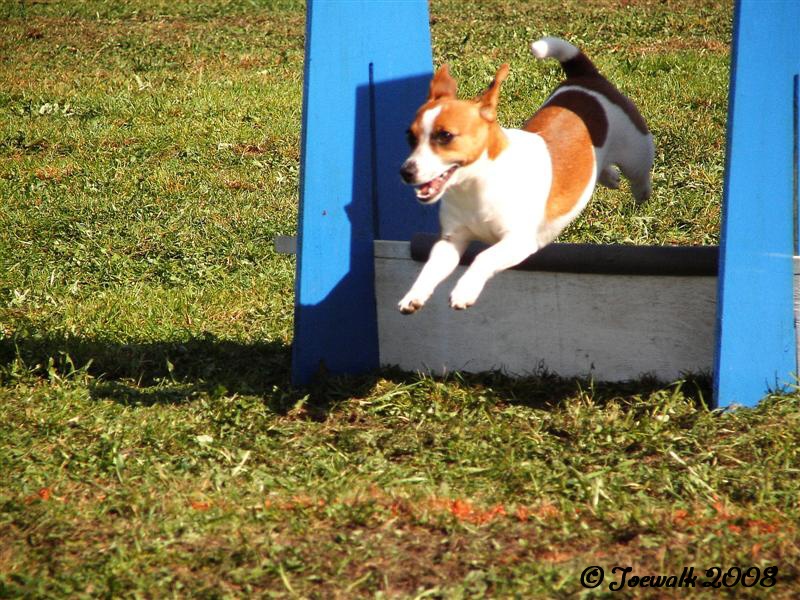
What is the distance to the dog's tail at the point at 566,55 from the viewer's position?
13.8 ft

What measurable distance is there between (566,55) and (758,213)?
1035 millimetres

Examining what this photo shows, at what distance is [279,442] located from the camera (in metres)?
4.02

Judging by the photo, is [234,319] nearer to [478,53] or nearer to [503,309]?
[503,309]

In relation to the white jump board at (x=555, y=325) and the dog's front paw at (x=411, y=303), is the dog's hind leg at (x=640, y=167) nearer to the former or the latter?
the white jump board at (x=555, y=325)

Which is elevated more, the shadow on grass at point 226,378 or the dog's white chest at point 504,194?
the dog's white chest at point 504,194

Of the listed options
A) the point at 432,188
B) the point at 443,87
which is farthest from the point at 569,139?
the point at 432,188

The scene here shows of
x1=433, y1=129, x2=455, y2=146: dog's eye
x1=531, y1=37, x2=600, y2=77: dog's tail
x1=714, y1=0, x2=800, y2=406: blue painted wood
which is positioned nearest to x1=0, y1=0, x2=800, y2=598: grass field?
x1=714, y1=0, x2=800, y2=406: blue painted wood

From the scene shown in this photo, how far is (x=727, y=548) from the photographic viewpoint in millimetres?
3211

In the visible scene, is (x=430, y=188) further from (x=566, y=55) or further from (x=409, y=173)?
(x=566, y=55)

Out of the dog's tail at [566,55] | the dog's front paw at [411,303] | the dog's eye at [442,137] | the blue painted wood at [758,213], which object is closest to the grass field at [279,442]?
the blue painted wood at [758,213]

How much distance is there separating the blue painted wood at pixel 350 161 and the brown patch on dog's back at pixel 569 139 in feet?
1.91

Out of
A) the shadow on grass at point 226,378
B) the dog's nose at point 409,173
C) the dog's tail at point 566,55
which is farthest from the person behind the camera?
the shadow on grass at point 226,378

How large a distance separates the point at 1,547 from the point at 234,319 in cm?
214

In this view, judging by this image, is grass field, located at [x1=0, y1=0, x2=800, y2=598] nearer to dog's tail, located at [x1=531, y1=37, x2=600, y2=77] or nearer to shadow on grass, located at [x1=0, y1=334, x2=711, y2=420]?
shadow on grass, located at [x1=0, y1=334, x2=711, y2=420]
